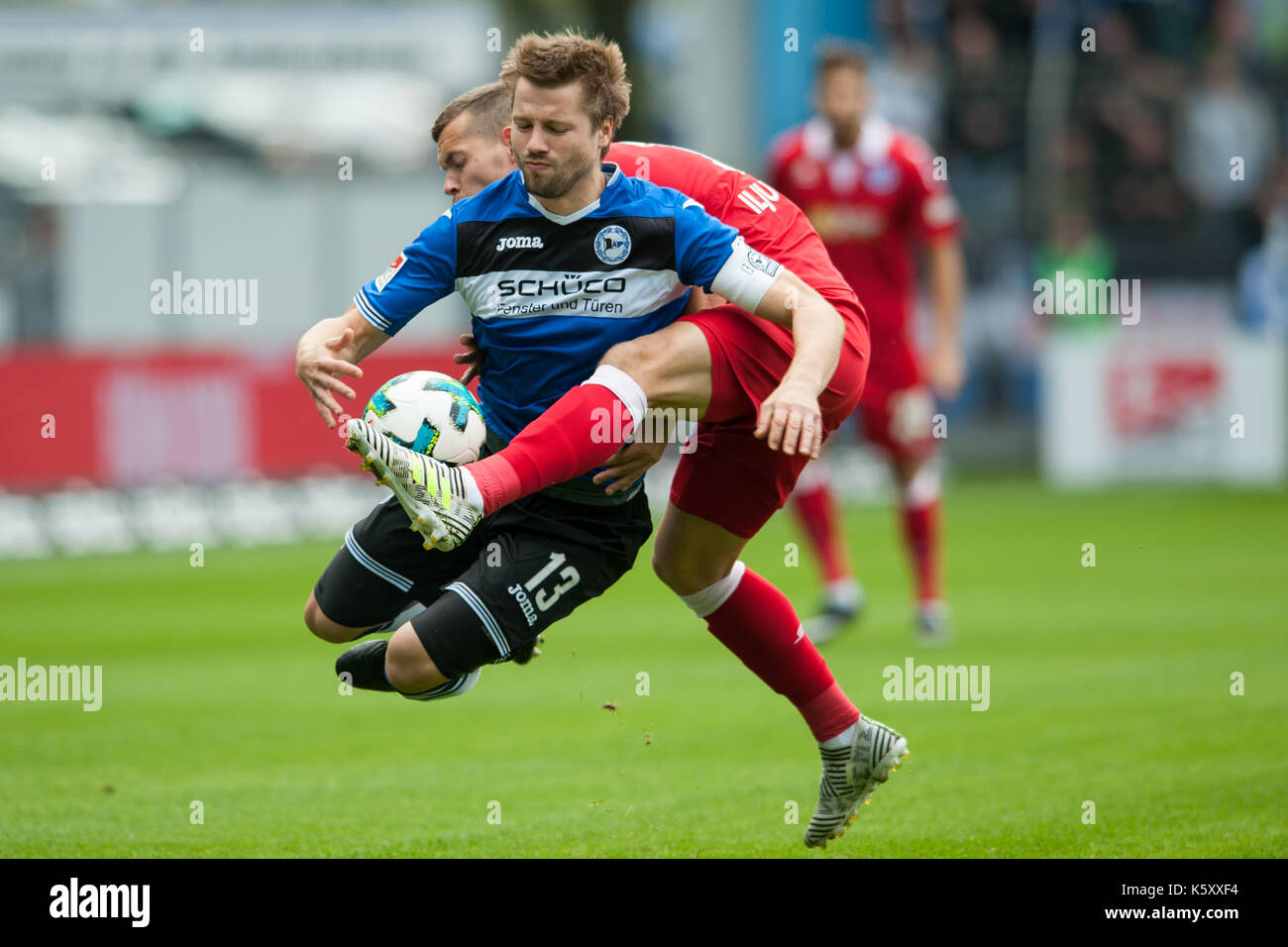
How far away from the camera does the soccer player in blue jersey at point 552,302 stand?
5.02 metres

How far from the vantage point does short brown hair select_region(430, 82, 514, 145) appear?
566 centimetres

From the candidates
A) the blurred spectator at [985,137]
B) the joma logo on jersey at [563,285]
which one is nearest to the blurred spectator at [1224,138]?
the blurred spectator at [985,137]

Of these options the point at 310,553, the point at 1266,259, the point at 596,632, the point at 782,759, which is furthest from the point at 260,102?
the point at 782,759

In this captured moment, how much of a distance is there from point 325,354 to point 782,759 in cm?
263

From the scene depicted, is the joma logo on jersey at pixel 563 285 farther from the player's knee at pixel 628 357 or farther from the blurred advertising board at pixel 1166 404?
the blurred advertising board at pixel 1166 404

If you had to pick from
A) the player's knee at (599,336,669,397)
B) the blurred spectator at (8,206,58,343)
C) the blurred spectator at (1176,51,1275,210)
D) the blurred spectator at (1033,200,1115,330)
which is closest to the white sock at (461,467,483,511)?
the player's knee at (599,336,669,397)

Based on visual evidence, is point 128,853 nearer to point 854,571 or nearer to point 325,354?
point 325,354

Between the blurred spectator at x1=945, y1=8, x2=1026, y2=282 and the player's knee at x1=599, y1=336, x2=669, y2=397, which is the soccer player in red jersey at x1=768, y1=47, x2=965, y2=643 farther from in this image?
the blurred spectator at x1=945, y1=8, x2=1026, y2=282

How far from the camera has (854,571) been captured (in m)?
13.1

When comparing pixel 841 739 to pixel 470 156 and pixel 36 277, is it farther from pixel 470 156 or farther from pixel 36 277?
pixel 36 277

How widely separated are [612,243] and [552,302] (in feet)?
0.79

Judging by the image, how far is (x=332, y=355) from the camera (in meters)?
5.16

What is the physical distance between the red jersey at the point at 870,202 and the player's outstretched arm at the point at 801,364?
5.00 m

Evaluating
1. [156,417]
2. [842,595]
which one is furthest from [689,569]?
[156,417]
